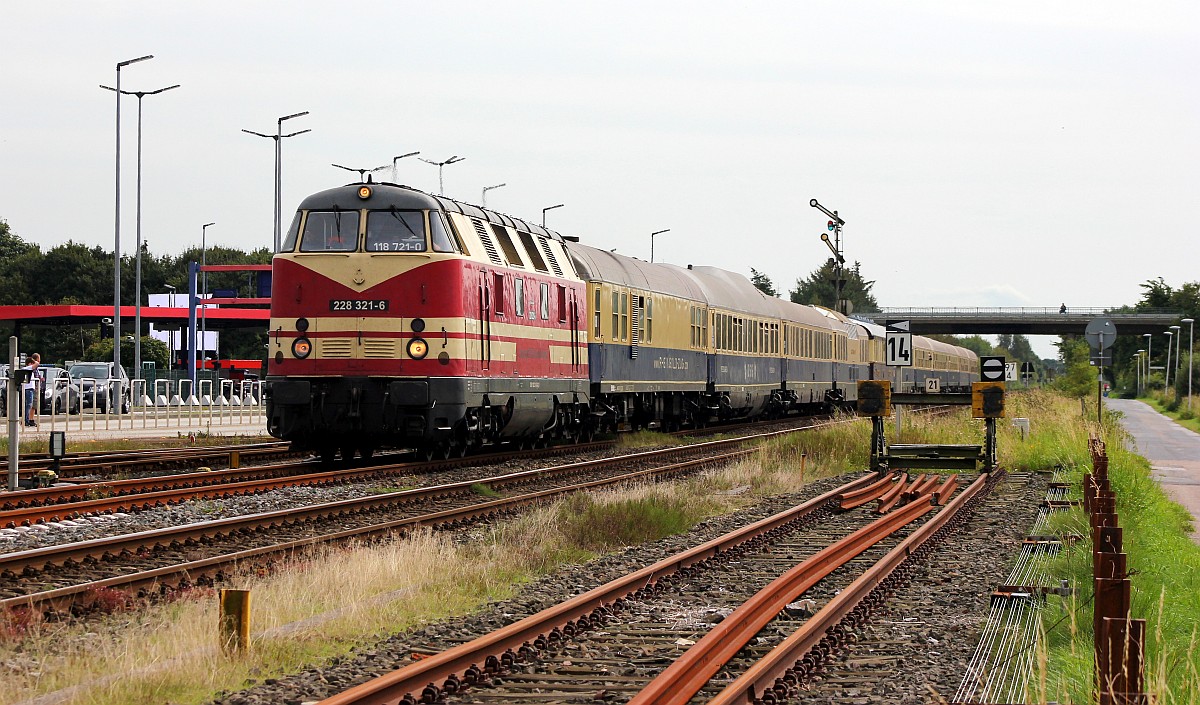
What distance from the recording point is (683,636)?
8.54 meters

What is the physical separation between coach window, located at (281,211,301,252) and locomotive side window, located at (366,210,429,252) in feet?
3.48

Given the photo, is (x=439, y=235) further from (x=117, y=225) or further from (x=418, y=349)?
(x=117, y=225)

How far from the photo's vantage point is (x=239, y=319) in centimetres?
8006

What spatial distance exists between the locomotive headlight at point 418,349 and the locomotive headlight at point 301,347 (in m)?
1.40

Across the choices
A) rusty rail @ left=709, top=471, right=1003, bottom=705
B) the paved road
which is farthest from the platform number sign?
rusty rail @ left=709, top=471, right=1003, bottom=705

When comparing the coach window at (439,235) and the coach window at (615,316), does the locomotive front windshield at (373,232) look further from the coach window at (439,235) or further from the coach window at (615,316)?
the coach window at (615,316)

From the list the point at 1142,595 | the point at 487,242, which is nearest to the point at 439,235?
the point at 487,242

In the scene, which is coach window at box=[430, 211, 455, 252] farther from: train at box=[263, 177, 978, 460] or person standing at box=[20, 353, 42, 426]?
person standing at box=[20, 353, 42, 426]

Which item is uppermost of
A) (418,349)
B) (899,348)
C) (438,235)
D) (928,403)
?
A: (438,235)

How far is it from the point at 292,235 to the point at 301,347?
1.68 m

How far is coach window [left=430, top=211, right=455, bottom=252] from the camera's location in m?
19.0

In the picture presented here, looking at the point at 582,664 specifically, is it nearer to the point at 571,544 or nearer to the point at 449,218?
the point at 571,544

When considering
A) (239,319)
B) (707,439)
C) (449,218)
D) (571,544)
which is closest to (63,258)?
(239,319)

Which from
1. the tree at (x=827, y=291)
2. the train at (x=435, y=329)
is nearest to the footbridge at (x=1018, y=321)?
the tree at (x=827, y=291)
